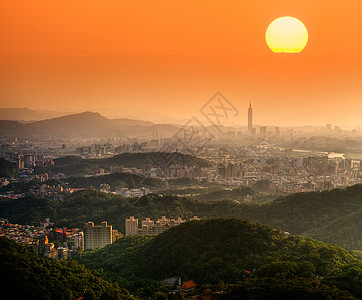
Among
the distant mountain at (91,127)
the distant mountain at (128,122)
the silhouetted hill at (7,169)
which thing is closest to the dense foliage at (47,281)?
the silhouetted hill at (7,169)

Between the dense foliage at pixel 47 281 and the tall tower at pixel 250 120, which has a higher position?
the tall tower at pixel 250 120

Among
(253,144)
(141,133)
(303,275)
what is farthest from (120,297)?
(141,133)

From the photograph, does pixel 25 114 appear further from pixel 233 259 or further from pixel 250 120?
pixel 233 259

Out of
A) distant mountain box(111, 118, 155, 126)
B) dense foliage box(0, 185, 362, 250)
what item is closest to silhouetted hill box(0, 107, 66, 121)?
distant mountain box(111, 118, 155, 126)

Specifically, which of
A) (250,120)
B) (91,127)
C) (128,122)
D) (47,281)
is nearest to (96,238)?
(47,281)

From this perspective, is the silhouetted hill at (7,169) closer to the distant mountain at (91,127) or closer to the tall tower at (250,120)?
the tall tower at (250,120)

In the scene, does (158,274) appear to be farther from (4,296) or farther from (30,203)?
(30,203)
